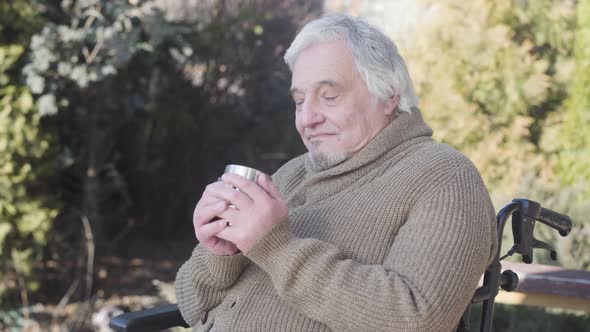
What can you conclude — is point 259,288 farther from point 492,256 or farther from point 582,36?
point 582,36

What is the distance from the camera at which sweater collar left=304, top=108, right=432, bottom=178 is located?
1844mm

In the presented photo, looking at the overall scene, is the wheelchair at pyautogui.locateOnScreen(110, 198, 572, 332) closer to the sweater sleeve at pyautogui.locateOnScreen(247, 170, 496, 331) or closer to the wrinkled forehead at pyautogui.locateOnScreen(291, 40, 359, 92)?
the sweater sleeve at pyautogui.locateOnScreen(247, 170, 496, 331)

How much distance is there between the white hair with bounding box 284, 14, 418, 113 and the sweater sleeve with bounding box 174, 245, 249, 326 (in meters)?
0.62

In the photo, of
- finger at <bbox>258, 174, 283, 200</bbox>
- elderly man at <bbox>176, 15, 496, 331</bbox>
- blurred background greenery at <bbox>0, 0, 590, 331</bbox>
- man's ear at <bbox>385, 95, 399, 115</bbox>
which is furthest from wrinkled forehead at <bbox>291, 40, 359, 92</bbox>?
blurred background greenery at <bbox>0, 0, 590, 331</bbox>

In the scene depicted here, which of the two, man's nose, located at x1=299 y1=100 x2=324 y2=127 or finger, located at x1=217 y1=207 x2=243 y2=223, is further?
man's nose, located at x1=299 y1=100 x2=324 y2=127

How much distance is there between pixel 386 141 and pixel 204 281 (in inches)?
27.3

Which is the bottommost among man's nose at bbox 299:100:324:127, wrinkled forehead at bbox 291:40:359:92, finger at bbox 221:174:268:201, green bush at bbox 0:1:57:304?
green bush at bbox 0:1:57:304

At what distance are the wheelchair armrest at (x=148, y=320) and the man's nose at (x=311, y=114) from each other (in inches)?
30.5

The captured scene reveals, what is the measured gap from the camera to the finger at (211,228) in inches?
62.1

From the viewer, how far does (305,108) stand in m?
1.91

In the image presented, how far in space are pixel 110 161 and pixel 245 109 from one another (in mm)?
1406

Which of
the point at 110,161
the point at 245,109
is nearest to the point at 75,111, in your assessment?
the point at 110,161

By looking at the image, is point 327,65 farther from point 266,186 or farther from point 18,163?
point 18,163

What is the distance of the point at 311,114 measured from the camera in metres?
1.89
